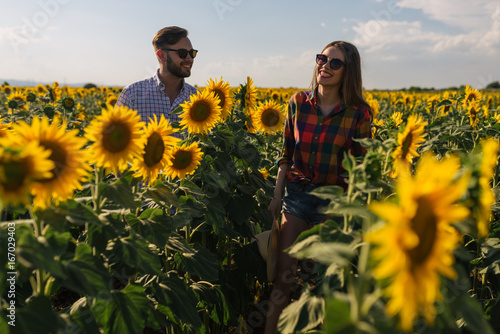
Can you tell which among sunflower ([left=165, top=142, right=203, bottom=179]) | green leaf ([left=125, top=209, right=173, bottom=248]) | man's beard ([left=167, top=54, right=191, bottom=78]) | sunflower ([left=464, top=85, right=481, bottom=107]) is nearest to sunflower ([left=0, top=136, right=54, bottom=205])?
green leaf ([left=125, top=209, right=173, bottom=248])

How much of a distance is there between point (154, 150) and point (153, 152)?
12 mm

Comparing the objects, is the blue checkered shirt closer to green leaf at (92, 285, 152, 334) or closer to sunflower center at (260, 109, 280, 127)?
sunflower center at (260, 109, 280, 127)

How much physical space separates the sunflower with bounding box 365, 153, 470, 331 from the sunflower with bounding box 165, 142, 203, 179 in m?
1.87

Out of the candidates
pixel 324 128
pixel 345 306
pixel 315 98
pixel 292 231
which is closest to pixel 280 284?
pixel 292 231

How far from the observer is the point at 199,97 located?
10.5 feet

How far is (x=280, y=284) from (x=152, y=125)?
1.56 metres

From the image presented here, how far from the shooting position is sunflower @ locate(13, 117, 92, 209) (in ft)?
4.71

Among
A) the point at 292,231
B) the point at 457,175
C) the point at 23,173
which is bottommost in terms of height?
the point at 292,231

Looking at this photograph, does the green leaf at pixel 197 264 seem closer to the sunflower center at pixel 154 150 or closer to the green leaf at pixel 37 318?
the sunflower center at pixel 154 150

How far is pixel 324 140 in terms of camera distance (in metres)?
3.15

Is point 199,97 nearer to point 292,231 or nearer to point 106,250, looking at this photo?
point 292,231

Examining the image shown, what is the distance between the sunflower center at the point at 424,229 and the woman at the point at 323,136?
6.91 feet

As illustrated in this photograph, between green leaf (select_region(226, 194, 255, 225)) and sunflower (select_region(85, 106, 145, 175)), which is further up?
sunflower (select_region(85, 106, 145, 175))

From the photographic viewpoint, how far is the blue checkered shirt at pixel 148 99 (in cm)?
402
